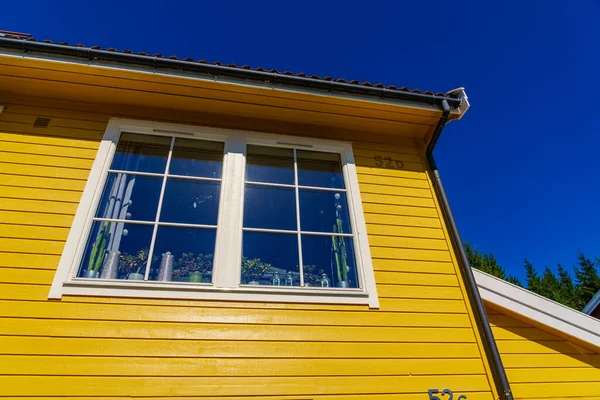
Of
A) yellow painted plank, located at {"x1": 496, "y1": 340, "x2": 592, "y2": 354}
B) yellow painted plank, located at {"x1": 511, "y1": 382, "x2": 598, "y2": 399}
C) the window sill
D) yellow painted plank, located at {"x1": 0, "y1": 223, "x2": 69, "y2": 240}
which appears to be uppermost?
yellow painted plank, located at {"x1": 0, "y1": 223, "x2": 69, "y2": 240}

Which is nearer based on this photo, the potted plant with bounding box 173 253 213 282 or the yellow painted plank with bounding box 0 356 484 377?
the yellow painted plank with bounding box 0 356 484 377

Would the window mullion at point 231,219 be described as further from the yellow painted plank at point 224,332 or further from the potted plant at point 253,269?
the yellow painted plank at point 224,332

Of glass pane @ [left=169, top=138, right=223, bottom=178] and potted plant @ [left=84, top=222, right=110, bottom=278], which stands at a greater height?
glass pane @ [left=169, top=138, right=223, bottom=178]

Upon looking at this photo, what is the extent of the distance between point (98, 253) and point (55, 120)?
1590mm

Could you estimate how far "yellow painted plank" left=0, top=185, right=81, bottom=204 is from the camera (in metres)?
2.68

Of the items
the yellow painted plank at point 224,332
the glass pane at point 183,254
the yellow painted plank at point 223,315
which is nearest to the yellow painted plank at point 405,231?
the yellow painted plank at point 223,315

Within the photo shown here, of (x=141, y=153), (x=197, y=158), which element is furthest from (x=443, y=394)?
(x=141, y=153)

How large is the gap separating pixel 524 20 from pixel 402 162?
6248 mm

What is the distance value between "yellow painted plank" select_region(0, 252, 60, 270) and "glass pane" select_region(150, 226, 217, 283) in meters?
0.71

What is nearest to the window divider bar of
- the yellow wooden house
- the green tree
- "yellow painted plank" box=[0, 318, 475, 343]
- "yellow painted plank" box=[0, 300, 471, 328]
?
the yellow wooden house

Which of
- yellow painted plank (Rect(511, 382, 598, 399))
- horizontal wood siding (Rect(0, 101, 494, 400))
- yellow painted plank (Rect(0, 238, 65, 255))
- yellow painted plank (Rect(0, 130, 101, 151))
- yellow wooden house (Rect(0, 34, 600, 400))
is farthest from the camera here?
yellow painted plank (Rect(0, 130, 101, 151))

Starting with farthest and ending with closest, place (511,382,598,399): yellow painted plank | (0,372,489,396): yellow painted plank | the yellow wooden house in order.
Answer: (511,382,598,399): yellow painted plank → the yellow wooden house → (0,372,489,396): yellow painted plank

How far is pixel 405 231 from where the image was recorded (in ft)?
10.4

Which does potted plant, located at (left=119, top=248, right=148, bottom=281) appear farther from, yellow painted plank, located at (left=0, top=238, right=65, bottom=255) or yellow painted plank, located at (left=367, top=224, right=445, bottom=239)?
yellow painted plank, located at (left=367, top=224, right=445, bottom=239)
